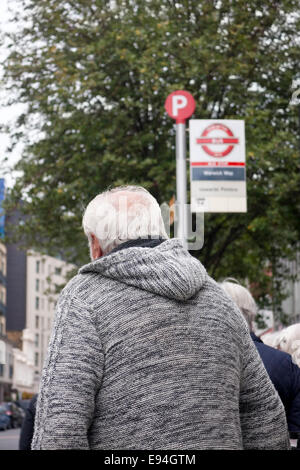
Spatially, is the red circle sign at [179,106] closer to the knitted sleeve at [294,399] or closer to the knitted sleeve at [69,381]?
the knitted sleeve at [294,399]

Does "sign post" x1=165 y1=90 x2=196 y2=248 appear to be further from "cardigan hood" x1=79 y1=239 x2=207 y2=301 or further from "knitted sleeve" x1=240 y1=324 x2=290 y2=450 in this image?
"cardigan hood" x1=79 y1=239 x2=207 y2=301

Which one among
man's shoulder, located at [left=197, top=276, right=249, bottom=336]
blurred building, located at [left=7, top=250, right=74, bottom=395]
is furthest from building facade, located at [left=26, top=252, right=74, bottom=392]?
man's shoulder, located at [left=197, top=276, right=249, bottom=336]

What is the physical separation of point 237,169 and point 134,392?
988cm

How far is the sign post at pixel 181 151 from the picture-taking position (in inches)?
453

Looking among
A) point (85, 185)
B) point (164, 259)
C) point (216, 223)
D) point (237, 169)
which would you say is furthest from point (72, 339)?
point (216, 223)

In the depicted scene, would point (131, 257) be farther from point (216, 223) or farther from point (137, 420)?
point (216, 223)

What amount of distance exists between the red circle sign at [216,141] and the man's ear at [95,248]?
30.6ft

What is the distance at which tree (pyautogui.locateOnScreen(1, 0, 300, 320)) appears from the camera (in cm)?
2023

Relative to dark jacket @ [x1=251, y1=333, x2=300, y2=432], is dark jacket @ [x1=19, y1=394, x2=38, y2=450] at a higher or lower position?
lower

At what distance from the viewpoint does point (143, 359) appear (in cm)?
276

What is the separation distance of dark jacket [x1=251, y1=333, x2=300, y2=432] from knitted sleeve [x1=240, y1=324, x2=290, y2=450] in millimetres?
1824

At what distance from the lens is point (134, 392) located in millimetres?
2740

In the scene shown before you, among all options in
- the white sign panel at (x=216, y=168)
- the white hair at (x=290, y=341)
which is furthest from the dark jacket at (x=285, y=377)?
the white sign panel at (x=216, y=168)

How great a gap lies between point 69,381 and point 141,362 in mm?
217
